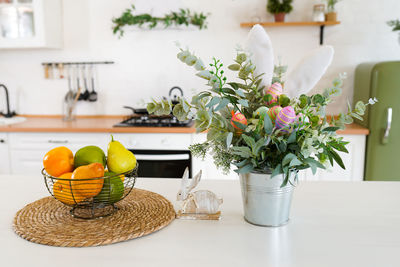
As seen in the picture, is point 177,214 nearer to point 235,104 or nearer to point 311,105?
point 235,104

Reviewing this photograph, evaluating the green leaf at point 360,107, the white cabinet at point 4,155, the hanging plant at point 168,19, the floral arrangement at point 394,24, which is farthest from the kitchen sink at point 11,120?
the floral arrangement at point 394,24

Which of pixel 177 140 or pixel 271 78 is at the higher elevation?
pixel 271 78

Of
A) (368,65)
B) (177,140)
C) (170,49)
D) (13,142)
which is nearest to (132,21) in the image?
(170,49)

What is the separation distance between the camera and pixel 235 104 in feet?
3.10

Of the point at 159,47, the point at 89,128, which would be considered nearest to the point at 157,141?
the point at 89,128

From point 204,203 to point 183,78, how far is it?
2.19 meters

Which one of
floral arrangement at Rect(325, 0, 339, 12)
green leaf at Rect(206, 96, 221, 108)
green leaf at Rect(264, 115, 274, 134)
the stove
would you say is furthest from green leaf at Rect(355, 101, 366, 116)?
floral arrangement at Rect(325, 0, 339, 12)

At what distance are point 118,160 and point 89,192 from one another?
115 millimetres

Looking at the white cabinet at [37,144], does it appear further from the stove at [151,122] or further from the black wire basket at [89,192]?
the black wire basket at [89,192]

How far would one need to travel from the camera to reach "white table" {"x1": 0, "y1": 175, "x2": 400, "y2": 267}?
811mm

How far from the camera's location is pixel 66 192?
38.8 inches

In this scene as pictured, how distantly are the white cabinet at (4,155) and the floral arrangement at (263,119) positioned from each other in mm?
2308

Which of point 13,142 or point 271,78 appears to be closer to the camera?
point 271,78

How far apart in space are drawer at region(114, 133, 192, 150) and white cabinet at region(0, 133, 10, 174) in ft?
2.86
